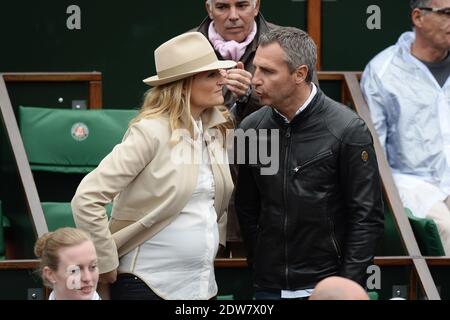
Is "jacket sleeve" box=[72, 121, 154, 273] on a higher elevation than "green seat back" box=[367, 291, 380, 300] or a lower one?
higher

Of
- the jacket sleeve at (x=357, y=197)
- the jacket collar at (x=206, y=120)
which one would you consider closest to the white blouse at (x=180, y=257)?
the jacket collar at (x=206, y=120)

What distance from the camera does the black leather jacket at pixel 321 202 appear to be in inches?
242

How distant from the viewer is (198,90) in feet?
20.7

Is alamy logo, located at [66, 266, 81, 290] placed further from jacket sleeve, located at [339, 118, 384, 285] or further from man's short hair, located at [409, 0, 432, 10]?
man's short hair, located at [409, 0, 432, 10]

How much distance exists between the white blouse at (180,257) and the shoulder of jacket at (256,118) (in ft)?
1.42

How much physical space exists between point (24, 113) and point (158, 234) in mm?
2370

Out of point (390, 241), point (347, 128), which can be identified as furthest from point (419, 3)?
point (347, 128)

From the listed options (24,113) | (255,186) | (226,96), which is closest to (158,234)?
(255,186)

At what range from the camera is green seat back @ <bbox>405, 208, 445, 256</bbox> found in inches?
→ 300

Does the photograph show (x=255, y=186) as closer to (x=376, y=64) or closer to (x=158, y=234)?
(x=158, y=234)

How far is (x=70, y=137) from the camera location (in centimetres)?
820

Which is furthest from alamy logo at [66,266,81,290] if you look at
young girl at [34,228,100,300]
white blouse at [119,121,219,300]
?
white blouse at [119,121,219,300]

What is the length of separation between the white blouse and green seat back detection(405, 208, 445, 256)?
1.87 metres

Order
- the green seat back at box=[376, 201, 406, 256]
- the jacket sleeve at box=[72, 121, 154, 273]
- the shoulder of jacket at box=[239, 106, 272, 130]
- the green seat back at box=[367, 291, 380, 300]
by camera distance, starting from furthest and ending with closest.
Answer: the green seat back at box=[376, 201, 406, 256], the green seat back at box=[367, 291, 380, 300], the shoulder of jacket at box=[239, 106, 272, 130], the jacket sleeve at box=[72, 121, 154, 273]
